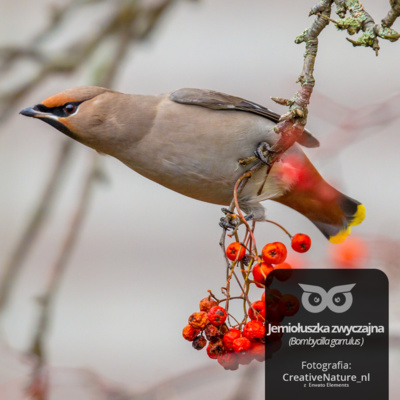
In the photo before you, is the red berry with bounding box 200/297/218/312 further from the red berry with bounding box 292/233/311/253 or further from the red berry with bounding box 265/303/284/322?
the red berry with bounding box 292/233/311/253

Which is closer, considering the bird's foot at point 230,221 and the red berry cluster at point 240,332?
the red berry cluster at point 240,332

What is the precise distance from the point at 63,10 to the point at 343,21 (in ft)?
5.32

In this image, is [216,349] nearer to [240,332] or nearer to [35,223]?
[240,332]

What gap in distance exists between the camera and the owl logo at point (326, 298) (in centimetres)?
229

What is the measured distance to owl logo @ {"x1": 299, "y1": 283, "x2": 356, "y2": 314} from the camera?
2.29 metres

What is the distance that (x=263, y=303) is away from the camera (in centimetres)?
198

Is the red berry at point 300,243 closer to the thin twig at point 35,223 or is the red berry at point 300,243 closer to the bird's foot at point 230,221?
the bird's foot at point 230,221

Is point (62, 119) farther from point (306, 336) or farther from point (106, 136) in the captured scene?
point (306, 336)

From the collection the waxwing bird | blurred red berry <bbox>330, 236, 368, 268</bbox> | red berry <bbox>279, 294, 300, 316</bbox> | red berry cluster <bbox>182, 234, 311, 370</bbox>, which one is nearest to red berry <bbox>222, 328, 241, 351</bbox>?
red berry cluster <bbox>182, 234, 311, 370</bbox>

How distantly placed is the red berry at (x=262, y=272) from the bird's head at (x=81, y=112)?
0.82 m

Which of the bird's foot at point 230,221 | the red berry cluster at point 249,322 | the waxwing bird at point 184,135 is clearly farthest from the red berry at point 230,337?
the waxwing bird at point 184,135

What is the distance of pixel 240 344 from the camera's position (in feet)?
6.23

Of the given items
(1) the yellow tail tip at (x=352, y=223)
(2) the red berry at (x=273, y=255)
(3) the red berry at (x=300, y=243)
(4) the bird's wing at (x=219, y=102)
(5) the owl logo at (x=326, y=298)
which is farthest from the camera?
(1) the yellow tail tip at (x=352, y=223)

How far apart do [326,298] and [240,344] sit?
545 millimetres
